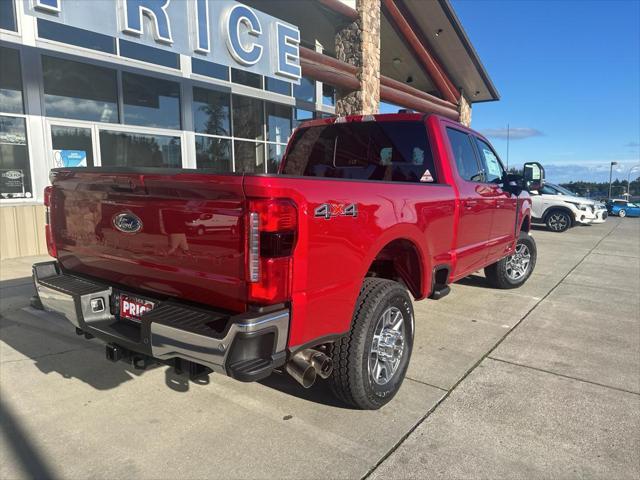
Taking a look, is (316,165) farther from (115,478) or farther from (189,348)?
(115,478)

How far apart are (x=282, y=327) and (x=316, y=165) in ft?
8.63

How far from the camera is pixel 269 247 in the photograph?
7.33 ft

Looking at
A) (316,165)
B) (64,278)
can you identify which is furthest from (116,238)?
(316,165)

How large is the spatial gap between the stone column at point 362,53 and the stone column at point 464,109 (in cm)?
921

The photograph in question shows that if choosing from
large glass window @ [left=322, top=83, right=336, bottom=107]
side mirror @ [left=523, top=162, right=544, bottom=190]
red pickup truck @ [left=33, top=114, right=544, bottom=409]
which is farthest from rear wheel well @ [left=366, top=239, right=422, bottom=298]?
large glass window @ [left=322, top=83, right=336, bottom=107]

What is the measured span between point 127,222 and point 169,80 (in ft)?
30.1

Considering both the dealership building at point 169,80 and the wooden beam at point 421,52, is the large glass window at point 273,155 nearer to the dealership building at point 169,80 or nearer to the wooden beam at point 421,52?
the dealership building at point 169,80

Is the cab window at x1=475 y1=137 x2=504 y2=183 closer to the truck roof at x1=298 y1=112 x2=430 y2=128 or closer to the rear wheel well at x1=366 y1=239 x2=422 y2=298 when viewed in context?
the truck roof at x1=298 y1=112 x2=430 y2=128

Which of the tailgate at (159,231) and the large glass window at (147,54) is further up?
the large glass window at (147,54)

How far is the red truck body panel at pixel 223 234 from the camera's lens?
91.0 inches

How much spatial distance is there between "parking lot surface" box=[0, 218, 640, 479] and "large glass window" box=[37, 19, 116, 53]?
244 inches

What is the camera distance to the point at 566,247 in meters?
11.4

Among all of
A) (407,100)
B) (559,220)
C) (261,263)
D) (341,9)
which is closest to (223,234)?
(261,263)

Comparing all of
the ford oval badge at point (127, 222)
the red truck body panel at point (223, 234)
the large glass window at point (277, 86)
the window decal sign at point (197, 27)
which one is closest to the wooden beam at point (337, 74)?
the window decal sign at point (197, 27)
